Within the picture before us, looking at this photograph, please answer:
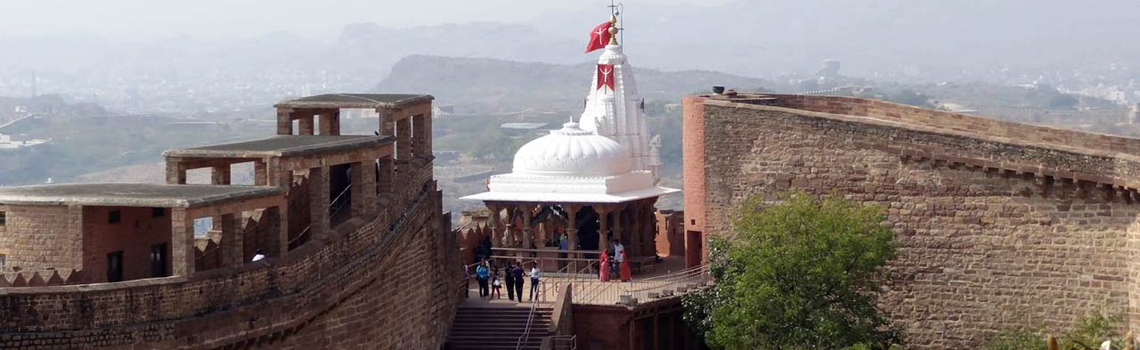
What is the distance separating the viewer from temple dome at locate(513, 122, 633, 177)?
149ft

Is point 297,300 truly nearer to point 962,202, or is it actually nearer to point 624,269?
point 624,269

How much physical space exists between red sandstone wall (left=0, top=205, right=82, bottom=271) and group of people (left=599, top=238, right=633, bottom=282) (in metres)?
14.8

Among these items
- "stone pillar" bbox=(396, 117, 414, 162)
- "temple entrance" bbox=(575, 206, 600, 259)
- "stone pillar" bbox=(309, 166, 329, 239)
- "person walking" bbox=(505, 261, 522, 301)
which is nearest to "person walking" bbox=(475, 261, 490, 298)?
"person walking" bbox=(505, 261, 522, 301)

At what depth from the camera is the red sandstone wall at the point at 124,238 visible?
101 ft

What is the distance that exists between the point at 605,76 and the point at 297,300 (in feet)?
67.7

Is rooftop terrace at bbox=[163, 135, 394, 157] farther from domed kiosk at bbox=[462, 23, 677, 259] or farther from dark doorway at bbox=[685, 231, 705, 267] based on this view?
dark doorway at bbox=[685, 231, 705, 267]

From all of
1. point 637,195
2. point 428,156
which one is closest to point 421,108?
point 428,156

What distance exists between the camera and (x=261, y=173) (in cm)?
3300

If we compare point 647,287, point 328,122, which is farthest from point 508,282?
point 328,122

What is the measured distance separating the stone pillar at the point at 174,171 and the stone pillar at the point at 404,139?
5.49 metres

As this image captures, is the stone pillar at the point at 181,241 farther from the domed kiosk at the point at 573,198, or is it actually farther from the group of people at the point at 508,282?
the domed kiosk at the point at 573,198

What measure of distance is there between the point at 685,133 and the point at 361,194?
1040 cm

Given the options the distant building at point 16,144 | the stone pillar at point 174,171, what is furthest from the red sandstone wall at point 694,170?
the distant building at point 16,144

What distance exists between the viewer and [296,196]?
3562cm
